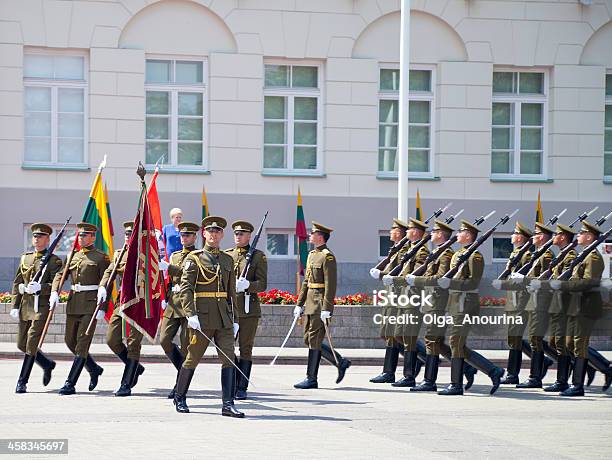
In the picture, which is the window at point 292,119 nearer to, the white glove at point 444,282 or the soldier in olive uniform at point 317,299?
the soldier in olive uniform at point 317,299

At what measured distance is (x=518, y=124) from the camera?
88.3 ft

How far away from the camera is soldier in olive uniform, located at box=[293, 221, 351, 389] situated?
1641 centimetres

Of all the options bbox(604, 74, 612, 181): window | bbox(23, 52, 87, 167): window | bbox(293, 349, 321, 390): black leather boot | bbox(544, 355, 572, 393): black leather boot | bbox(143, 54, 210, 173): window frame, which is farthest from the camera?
bbox(604, 74, 612, 181): window

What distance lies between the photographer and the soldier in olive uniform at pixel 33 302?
15.5 meters

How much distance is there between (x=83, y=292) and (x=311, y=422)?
383 centimetres

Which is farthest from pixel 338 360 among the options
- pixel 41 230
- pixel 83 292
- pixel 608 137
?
pixel 608 137

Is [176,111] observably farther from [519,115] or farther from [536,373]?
[536,373]

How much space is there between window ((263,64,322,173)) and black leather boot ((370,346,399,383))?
9108 millimetres

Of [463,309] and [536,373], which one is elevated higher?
[463,309]

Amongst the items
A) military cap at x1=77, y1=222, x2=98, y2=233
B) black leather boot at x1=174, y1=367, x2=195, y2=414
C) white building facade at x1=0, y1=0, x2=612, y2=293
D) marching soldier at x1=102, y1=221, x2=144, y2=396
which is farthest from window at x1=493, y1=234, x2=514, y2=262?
black leather boot at x1=174, y1=367, x2=195, y2=414

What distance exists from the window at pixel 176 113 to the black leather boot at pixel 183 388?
486 inches

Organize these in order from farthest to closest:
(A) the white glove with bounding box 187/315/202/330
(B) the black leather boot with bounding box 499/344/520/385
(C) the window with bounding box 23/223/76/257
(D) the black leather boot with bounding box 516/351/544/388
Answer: (C) the window with bounding box 23/223/76/257
(B) the black leather boot with bounding box 499/344/520/385
(D) the black leather boot with bounding box 516/351/544/388
(A) the white glove with bounding box 187/315/202/330

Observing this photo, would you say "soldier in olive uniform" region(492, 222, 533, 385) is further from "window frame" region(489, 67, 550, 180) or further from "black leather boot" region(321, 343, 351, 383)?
"window frame" region(489, 67, 550, 180)

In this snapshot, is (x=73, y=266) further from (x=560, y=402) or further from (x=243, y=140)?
(x=243, y=140)
